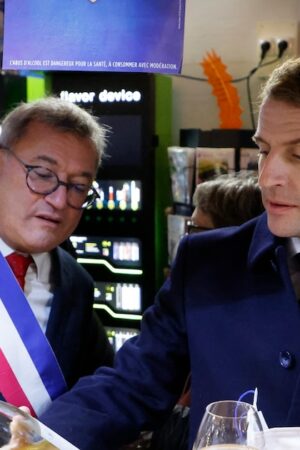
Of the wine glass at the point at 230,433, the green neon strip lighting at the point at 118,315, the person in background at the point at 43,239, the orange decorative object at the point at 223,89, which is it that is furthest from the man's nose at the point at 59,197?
the green neon strip lighting at the point at 118,315

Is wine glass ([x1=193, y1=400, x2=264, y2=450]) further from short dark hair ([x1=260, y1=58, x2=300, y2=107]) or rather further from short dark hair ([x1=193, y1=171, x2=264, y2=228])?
short dark hair ([x1=193, y1=171, x2=264, y2=228])

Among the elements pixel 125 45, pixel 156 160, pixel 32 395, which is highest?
pixel 125 45

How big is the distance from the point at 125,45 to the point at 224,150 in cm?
228

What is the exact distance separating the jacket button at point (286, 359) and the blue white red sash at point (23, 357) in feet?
2.16

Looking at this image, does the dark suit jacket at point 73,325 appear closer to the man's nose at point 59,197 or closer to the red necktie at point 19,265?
the red necktie at point 19,265

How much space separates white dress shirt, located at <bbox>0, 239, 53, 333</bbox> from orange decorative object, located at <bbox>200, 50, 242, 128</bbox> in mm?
2400

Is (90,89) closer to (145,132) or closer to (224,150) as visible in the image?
(145,132)

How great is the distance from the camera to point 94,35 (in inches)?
59.8

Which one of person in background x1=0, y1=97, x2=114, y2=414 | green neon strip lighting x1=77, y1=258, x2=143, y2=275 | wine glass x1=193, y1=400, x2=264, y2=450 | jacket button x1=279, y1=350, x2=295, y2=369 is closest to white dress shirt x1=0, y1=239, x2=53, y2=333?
person in background x1=0, y1=97, x2=114, y2=414

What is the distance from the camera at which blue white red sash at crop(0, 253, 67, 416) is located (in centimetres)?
177

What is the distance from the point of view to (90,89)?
4258mm

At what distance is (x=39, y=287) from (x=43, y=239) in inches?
6.6

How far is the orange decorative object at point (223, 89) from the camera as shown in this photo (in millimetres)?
4172

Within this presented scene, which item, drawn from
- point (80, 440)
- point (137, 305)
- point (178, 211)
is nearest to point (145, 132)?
point (178, 211)
